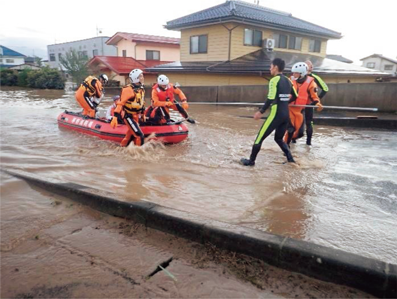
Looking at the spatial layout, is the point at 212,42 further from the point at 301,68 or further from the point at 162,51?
the point at 301,68

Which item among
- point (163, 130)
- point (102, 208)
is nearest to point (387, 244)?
point (102, 208)

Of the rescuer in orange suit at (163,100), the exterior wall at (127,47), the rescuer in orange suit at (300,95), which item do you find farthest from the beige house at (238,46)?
the rescuer in orange suit at (300,95)

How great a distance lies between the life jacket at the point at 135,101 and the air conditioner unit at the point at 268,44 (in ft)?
48.9

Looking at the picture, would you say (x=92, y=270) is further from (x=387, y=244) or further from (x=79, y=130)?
(x=79, y=130)

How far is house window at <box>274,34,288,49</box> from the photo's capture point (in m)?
20.9

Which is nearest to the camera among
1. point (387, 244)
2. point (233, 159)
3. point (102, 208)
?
point (387, 244)

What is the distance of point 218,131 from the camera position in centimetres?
995

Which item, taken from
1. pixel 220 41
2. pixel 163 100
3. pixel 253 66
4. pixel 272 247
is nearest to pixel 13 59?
pixel 220 41

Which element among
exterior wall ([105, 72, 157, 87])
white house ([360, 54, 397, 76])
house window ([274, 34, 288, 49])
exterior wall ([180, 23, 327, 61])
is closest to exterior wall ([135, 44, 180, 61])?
exterior wall ([105, 72, 157, 87])

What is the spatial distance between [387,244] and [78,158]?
19.8 ft

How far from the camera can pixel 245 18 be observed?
17.9 m

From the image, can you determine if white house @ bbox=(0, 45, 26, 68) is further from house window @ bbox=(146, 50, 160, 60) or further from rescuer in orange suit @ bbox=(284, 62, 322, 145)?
rescuer in orange suit @ bbox=(284, 62, 322, 145)

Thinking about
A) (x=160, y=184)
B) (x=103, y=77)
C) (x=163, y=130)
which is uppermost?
(x=103, y=77)

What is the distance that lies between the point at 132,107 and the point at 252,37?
15.0m
